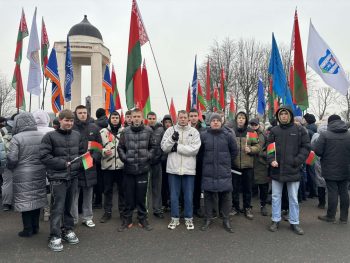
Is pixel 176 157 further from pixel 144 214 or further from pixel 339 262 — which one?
pixel 339 262

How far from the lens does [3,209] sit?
615cm

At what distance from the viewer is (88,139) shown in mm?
5176

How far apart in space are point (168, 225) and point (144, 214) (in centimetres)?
47

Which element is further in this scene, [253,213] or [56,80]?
[56,80]

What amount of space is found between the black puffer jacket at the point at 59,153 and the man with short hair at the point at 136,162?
2.82ft

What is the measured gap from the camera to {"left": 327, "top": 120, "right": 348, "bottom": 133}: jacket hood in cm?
538

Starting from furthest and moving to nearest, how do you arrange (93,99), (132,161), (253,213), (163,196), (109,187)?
(93,99) → (163,196) → (253,213) → (109,187) → (132,161)

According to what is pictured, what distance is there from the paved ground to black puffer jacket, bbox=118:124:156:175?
3.46 feet

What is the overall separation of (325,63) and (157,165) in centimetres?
406

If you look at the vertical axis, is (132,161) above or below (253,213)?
above

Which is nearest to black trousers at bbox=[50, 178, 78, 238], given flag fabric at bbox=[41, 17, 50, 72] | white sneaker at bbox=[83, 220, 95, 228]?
white sneaker at bbox=[83, 220, 95, 228]

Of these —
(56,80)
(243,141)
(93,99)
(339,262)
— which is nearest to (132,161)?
(243,141)

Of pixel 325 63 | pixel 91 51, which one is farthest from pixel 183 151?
pixel 91 51

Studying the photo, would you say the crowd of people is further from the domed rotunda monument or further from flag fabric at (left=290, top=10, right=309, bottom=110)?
the domed rotunda monument
